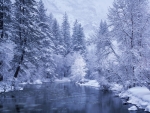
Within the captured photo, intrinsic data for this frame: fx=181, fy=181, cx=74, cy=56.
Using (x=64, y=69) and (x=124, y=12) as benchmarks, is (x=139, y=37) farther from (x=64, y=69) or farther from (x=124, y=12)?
(x=64, y=69)

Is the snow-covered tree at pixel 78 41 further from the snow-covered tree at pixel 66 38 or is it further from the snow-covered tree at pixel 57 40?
the snow-covered tree at pixel 57 40

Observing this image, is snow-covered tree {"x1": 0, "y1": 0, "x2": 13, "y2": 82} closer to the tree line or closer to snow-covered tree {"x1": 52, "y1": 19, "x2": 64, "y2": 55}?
the tree line

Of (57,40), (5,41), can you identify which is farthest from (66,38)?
(5,41)

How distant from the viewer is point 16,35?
24016mm

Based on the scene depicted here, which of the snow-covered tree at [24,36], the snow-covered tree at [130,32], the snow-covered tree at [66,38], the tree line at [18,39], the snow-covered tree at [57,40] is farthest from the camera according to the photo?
the snow-covered tree at [66,38]

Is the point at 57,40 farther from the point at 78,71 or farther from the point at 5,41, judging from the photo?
the point at 5,41

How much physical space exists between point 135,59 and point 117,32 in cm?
385

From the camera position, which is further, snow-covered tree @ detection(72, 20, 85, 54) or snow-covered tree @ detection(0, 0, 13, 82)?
snow-covered tree @ detection(72, 20, 85, 54)

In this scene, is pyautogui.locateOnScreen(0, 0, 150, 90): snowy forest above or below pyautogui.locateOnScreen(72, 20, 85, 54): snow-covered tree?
below

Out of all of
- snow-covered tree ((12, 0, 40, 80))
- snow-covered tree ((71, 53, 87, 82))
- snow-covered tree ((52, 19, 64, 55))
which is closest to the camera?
snow-covered tree ((12, 0, 40, 80))

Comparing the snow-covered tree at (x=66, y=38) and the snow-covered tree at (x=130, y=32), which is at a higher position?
the snow-covered tree at (x=66, y=38)

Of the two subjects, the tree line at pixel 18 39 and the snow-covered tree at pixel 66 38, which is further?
the snow-covered tree at pixel 66 38

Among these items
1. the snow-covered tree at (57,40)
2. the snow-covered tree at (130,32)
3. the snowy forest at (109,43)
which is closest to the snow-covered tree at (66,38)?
the snow-covered tree at (57,40)

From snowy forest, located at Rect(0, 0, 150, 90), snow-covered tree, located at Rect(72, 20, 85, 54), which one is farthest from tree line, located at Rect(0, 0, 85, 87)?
snow-covered tree, located at Rect(72, 20, 85, 54)
